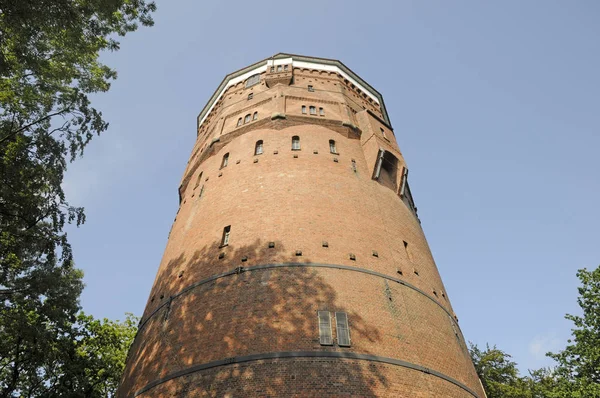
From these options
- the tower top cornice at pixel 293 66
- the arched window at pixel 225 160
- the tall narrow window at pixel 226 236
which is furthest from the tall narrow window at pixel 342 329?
the tower top cornice at pixel 293 66

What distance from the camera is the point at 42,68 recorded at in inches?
438

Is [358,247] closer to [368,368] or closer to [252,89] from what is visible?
[368,368]

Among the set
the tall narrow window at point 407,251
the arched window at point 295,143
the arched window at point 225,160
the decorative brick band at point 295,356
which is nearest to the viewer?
the decorative brick band at point 295,356

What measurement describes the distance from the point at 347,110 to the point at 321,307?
40.9 feet

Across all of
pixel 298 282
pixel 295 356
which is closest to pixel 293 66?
pixel 298 282

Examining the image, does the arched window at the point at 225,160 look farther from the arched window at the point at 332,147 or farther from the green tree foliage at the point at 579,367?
the green tree foliage at the point at 579,367

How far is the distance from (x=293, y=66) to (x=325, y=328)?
17326 mm

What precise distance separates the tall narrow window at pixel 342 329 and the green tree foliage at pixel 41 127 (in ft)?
25.0

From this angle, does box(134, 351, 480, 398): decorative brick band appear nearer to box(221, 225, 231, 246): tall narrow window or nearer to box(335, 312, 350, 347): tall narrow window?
box(335, 312, 350, 347): tall narrow window

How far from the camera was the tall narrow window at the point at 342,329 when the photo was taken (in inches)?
407

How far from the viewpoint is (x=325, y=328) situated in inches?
418

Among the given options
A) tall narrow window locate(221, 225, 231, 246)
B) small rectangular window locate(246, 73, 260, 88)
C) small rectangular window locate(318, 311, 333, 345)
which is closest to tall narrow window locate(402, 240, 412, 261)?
small rectangular window locate(318, 311, 333, 345)

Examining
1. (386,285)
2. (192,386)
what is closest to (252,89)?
(386,285)

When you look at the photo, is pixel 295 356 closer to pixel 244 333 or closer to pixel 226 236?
pixel 244 333
